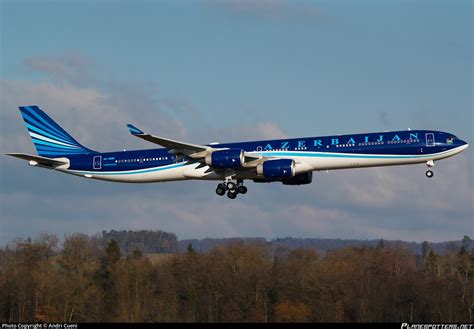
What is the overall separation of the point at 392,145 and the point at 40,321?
1299 inches

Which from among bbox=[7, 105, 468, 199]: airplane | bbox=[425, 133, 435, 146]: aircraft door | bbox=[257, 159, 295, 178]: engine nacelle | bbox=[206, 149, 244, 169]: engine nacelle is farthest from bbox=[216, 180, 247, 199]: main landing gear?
bbox=[425, 133, 435, 146]: aircraft door

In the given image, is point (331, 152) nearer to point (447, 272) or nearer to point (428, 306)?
point (428, 306)

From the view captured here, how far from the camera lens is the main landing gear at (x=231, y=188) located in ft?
212

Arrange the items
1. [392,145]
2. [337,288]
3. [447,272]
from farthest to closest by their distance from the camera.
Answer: [447,272]
[337,288]
[392,145]

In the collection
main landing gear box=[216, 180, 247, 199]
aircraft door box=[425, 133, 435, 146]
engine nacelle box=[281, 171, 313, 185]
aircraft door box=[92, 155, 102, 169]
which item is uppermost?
aircraft door box=[92, 155, 102, 169]

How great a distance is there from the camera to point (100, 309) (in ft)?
257

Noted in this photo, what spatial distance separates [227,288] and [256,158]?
21701 mm

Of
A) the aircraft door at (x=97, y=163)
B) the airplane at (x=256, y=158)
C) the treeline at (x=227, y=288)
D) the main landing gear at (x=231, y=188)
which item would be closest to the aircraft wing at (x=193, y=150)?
the airplane at (x=256, y=158)

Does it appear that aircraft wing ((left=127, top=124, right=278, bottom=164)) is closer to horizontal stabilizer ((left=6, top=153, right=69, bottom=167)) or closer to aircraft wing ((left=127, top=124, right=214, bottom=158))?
aircraft wing ((left=127, top=124, right=214, bottom=158))

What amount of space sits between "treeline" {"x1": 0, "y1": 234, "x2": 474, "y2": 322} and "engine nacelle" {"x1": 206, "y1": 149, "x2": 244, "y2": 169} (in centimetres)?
1664

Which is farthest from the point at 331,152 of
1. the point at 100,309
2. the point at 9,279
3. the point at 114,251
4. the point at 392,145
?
the point at 114,251

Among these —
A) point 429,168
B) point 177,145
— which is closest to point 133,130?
point 177,145

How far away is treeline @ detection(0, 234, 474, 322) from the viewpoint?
73.4m

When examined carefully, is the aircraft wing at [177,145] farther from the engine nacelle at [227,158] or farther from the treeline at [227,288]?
the treeline at [227,288]
